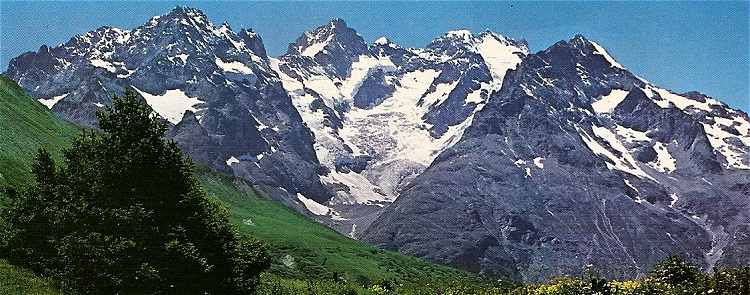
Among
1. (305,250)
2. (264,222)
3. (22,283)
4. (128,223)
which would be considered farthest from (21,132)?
(128,223)

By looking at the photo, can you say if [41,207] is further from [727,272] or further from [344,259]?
[344,259]

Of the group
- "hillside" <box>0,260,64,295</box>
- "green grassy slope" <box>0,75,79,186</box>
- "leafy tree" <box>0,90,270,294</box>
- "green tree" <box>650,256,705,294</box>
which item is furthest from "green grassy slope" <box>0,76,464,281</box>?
"green tree" <box>650,256,705,294</box>

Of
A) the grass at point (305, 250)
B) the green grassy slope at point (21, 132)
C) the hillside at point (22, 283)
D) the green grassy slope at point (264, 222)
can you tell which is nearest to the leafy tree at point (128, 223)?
the hillside at point (22, 283)

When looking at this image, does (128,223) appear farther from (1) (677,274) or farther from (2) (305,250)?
(2) (305,250)

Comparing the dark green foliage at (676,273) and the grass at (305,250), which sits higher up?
the grass at (305,250)

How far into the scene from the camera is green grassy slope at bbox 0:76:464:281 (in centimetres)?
8544

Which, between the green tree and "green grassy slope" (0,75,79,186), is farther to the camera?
"green grassy slope" (0,75,79,186)

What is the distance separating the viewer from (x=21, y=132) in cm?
9450

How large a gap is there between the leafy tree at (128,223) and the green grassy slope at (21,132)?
2785cm

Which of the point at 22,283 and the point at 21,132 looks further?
the point at 21,132

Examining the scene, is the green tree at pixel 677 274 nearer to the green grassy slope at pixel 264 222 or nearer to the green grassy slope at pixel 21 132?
the green grassy slope at pixel 264 222

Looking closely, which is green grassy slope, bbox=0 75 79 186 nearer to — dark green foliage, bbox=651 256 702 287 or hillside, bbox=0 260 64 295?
hillside, bbox=0 260 64 295

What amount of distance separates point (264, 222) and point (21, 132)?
6498 cm

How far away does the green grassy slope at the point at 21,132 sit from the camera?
72062 millimetres
